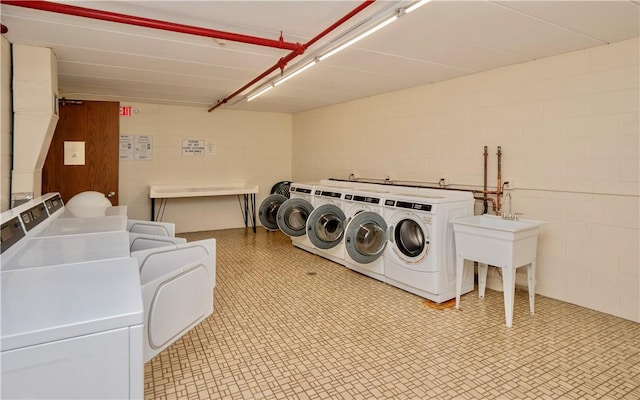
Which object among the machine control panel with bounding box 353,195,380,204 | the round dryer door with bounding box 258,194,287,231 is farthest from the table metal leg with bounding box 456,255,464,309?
the round dryer door with bounding box 258,194,287,231

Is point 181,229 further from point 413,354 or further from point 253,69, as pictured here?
point 413,354

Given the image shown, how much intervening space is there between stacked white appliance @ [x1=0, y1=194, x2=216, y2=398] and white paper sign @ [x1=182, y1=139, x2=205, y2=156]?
15.7ft

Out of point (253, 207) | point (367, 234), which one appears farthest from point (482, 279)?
point (253, 207)

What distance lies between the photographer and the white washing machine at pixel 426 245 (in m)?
3.66

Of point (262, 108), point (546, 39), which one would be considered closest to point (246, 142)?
point (262, 108)

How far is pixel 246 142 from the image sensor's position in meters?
7.65

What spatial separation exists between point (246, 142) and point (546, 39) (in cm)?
569

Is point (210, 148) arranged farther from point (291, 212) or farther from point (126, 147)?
point (291, 212)

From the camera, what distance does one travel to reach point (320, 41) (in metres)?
3.18

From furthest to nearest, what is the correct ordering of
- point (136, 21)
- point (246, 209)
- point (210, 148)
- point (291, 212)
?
point (246, 209), point (210, 148), point (291, 212), point (136, 21)

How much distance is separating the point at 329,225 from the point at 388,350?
257 centimetres

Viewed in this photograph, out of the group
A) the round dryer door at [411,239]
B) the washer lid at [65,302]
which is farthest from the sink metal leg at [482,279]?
the washer lid at [65,302]

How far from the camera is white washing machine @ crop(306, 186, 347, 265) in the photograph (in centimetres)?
482

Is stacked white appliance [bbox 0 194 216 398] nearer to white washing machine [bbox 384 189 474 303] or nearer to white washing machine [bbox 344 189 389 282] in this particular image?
white washing machine [bbox 344 189 389 282]
